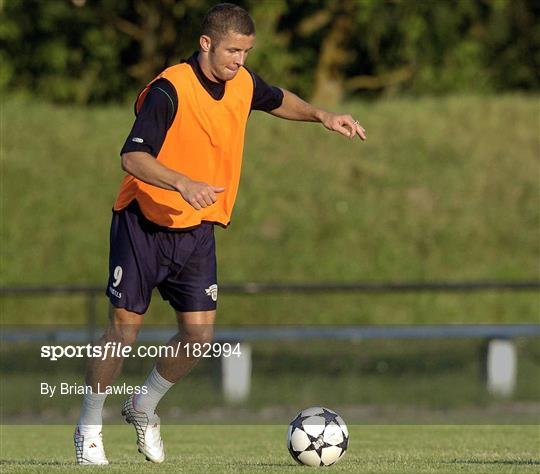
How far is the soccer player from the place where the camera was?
8.24m

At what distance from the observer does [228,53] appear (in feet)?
27.1

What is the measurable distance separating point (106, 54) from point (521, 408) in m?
13.7

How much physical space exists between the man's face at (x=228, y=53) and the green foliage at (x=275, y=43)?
1699cm

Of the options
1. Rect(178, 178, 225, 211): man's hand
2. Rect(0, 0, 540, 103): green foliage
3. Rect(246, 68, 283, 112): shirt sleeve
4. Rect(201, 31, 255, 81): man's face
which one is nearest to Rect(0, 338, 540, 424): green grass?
Rect(246, 68, 283, 112): shirt sleeve

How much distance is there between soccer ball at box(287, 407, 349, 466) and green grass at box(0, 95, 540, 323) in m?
12.2

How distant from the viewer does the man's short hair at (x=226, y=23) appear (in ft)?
26.9

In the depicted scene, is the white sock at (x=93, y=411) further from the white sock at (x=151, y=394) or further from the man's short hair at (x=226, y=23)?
the man's short hair at (x=226, y=23)

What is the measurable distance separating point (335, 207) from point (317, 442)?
14.8 metres

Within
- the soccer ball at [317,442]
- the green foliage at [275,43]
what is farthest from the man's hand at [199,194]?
the green foliage at [275,43]

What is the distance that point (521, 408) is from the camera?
53.7ft

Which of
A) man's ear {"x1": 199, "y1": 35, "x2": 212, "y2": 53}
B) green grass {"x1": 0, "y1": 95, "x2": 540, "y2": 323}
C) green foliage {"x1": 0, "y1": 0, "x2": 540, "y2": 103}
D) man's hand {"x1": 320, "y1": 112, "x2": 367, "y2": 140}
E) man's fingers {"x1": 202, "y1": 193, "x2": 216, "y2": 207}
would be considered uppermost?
green foliage {"x1": 0, "y1": 0, "x2": 540, "y2": 103}

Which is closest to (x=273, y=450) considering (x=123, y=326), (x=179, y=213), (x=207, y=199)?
(x=123, y=326)

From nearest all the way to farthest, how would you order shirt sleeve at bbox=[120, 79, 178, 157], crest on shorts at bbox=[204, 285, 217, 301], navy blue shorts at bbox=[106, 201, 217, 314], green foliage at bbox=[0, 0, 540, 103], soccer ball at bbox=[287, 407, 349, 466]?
shirt sleeve at bbox=[120, 79, 178, 157] < soccer ball at bbox=[287, 407, 349, 466] < navy blue shorts at bbox=[106, 201, 217, 314] < crest on shorts at bbox=[204, 285, 217, 301] < green foliage at bbox=[0, 0, 540, 103]

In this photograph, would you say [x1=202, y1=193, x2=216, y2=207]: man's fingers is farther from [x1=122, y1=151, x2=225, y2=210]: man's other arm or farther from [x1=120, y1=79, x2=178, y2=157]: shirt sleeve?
[x1=120, y1=79, x2=178, y2=157]: shirt sleeve
